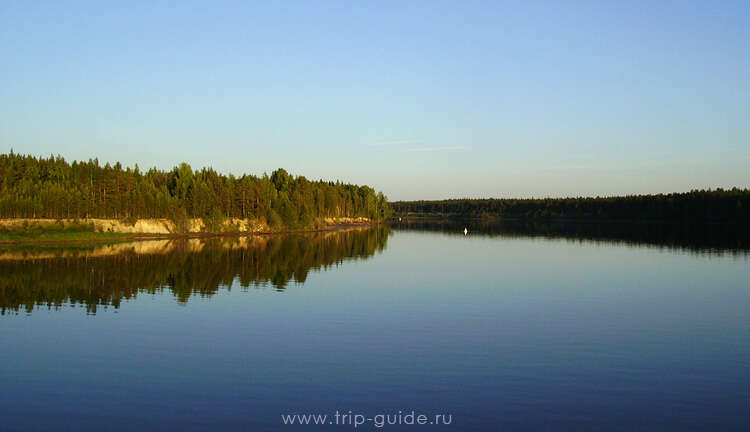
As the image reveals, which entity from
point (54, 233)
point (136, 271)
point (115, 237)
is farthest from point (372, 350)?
point (115, 237)

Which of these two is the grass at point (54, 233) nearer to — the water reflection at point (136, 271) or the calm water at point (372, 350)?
the water reflection at point (136, 271)

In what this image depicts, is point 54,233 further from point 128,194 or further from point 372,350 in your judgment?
point 372,350

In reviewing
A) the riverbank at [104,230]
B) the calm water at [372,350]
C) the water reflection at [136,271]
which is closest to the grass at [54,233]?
the riverbank at [104,230]

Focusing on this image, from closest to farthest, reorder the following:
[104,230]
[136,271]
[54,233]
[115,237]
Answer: [136,271]
[54,233]
[115,237]
[104,230]

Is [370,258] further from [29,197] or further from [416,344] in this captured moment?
[29,197]

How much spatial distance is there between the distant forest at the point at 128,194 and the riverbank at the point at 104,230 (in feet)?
5.52

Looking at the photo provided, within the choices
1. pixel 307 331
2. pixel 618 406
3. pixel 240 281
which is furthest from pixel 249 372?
pixel 240 281

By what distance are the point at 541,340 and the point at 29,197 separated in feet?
338

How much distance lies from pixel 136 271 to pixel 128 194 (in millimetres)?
64158

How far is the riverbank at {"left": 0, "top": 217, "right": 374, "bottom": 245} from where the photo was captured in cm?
10119

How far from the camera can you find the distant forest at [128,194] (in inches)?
4250

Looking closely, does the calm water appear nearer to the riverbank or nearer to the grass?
the grass

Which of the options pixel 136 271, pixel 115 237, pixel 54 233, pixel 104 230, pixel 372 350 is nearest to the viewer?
pixel 372 350

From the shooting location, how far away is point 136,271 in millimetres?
61906
